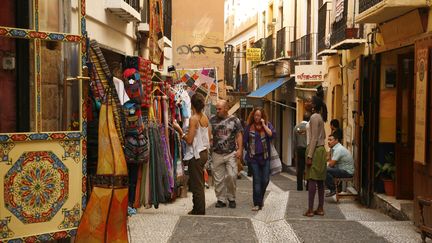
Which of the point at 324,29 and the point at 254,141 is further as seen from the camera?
the point at 324,29

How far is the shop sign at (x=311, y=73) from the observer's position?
61.0 feet

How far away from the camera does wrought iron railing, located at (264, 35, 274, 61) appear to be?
89.2 feet

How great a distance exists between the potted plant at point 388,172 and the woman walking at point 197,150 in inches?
137

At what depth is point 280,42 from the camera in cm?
2548

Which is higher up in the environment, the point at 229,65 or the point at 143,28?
the point at 229,65

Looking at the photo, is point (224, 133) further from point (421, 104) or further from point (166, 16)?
point (166, 16)

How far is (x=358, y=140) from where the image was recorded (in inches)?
475

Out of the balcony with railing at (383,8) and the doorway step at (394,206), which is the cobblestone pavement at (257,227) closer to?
the doorway step at (394,206)

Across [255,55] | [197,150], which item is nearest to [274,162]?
[197,150]

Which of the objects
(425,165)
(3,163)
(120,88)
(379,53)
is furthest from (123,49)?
(3,163)

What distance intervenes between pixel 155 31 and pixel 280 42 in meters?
13.0

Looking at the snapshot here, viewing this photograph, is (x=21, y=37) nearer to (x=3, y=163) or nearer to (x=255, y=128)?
(x=3, y=163)

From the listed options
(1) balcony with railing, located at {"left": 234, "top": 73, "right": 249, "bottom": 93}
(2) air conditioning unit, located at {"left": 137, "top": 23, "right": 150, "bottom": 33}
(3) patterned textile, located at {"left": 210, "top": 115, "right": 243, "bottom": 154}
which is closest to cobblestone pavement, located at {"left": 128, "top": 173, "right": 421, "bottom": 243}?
(3) patterned textile, located at {"left": 210, "top": 115, "right": 243, "bottom": 154}

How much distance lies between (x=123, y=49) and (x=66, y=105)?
470 cm
